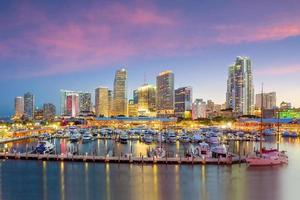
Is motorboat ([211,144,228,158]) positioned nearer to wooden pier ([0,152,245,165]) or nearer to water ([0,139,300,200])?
wooden pier ([0,152,245,165])

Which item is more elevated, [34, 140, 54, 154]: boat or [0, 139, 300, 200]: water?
[34, 140, 54, 154]: boat

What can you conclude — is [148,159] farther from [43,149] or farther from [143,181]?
[43,149]

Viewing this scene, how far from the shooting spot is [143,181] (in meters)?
30.4

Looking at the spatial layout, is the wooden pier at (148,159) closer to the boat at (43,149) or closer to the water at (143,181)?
the water at (143,181)

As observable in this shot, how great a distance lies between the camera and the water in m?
26.7

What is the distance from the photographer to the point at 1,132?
2891 inches

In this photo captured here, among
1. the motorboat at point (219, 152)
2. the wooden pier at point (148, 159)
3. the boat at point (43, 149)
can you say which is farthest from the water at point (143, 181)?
the boat at point (43, 149)

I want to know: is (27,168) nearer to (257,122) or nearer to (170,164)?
(170,164)

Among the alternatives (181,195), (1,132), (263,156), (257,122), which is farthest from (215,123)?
(181,195)

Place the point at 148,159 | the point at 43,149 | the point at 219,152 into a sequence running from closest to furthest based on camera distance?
the point at 148,159 → the point at 219,152 → the point at 43,149

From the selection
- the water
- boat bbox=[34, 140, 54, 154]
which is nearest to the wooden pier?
the water

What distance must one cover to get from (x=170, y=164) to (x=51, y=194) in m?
12.8

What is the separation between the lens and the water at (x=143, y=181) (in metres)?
26.7

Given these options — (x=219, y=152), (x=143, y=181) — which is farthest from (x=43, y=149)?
(x=143, y=181)
